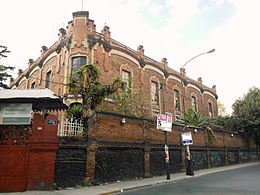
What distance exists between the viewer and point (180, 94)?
31906 mm

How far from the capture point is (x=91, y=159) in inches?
529

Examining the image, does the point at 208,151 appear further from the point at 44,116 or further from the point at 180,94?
the point at 44,116

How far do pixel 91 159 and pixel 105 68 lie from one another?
32.9ft

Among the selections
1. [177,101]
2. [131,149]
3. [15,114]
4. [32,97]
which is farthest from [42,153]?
[177,101]

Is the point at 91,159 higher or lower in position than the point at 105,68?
lower

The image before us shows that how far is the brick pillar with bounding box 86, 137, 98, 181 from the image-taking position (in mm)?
13213

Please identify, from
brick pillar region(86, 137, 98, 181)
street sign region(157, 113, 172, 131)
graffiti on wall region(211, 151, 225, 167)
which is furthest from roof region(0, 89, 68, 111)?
graffiti on wall region(211, 151, 225, 167)

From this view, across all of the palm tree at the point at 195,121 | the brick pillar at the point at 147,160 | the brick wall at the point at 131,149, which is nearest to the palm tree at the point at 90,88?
the brick wall at the point at 131,149

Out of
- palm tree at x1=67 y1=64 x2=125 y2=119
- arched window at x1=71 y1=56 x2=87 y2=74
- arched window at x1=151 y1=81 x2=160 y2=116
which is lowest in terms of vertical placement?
palm tree at x1=67 y1=64 x2=125 y2=119

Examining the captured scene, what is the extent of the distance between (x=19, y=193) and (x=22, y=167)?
1.21 meters

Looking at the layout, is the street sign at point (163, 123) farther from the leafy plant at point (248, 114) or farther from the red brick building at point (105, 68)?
the leafy plant at point (248, 114)

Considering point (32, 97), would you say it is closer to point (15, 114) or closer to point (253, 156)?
point (15, 114)

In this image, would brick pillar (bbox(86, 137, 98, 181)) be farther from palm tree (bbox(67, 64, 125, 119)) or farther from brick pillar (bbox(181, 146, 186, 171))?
brick pillar (bbox(181, 146, 186, 171))

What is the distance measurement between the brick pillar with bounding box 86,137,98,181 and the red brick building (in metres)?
6.59
